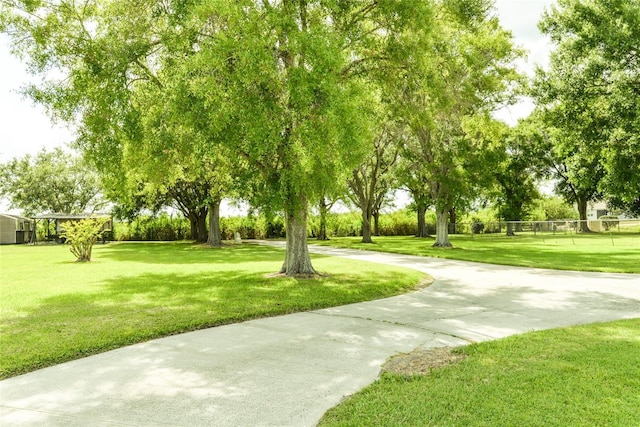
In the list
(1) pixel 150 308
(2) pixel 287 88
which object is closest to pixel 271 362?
(1) pixel 150 308

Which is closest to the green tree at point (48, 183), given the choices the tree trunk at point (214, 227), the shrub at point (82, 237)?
the tree trunk at point (214, 227)

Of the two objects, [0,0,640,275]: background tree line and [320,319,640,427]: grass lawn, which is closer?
[320,319,640,427]: grass lawn

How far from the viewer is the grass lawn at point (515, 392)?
3561 millimetres

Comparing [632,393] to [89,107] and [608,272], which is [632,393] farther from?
[89,107]

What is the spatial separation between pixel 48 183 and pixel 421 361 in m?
56.3

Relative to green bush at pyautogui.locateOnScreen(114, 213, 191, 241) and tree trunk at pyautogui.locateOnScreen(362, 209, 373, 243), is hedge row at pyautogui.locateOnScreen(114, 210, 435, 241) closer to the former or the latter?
green bush at pyautogui.locateOnScreen(114, 213, 191, 241)

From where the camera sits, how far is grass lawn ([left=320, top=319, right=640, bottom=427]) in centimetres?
356

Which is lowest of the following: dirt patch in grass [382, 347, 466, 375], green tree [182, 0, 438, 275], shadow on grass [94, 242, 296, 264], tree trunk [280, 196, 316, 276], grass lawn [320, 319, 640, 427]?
dirt patch in grass [382, 347, 466, 375]

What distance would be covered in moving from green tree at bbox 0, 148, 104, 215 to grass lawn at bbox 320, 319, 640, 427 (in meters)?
53.2

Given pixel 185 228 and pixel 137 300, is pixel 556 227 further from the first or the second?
pixel 185 228

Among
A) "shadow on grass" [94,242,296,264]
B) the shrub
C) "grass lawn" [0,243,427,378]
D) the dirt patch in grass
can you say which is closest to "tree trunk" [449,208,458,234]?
"shadow on grass" [94,242,296,264]

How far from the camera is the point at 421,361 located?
516 cm

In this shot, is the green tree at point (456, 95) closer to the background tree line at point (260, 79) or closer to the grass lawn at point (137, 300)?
the background tree line at point (260, 79)

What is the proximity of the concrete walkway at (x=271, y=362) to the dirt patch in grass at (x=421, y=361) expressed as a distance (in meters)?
0.19
